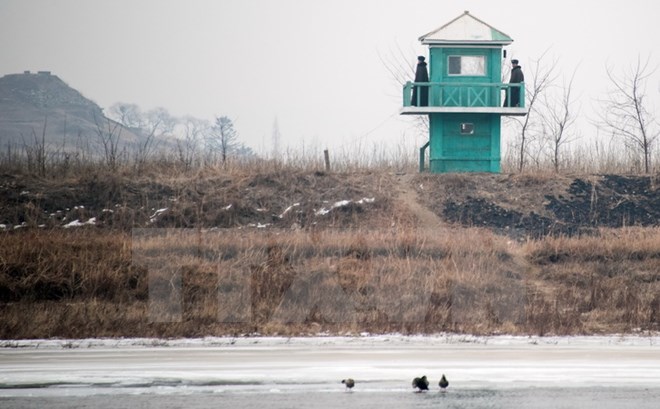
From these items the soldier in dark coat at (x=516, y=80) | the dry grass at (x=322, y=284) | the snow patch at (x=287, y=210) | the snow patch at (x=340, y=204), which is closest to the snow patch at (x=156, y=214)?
the snow patch at (x=287, y=210)

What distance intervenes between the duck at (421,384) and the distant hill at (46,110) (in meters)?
94.0

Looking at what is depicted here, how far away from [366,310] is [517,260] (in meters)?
6.58

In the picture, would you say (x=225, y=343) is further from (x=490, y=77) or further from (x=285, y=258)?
(x=490, y=77)

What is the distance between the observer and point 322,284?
2319 centimetres

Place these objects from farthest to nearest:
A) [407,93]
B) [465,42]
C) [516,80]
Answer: [516,80]
[407,93]
[465,42]

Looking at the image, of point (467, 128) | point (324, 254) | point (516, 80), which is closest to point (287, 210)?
point (467, 128)

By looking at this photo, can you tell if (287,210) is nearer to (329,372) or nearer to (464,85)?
(464,85)

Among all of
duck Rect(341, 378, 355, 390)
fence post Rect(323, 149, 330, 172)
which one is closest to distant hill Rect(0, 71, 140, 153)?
fence post Rect(323, 149, 330, 172)

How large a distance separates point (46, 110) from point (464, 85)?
91.2 metres

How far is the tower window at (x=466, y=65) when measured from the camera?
123 ft

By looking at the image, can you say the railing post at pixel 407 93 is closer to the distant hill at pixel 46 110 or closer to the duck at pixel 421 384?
the duck at pixel 421 384

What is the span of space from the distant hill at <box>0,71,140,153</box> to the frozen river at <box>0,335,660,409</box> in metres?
89.2

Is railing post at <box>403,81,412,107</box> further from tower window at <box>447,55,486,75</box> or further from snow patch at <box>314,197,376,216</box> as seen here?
snow patch at <box>314,197,376,216</box>

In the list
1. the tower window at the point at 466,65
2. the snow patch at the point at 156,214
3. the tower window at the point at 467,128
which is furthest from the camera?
the tower window at the point at 467,128
